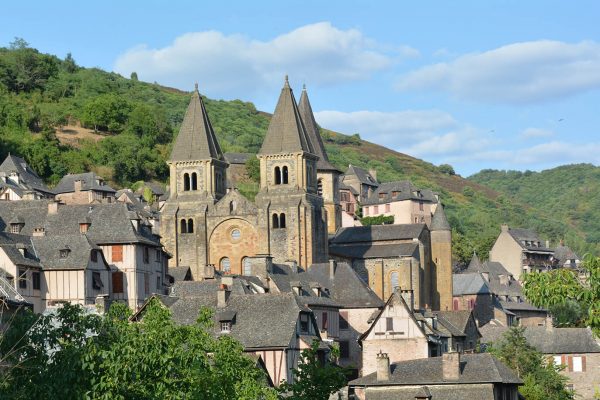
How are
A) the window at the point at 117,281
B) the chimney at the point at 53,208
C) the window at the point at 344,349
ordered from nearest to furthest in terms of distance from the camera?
the window at the point at 117,281 < the chimney at the point at 53,208 < the window at the point at 344,349

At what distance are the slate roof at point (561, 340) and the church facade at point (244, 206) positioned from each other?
1676 centimetres

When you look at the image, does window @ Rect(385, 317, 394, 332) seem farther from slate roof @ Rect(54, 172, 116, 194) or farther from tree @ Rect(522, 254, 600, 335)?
slate roof @ Rect(54, 172, 116, 194)

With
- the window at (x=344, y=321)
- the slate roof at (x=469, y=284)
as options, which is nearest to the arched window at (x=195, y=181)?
the window at (x=344, y=321)

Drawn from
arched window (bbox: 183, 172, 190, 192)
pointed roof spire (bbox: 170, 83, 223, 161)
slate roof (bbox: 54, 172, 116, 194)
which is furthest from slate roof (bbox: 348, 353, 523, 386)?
slate roof (bbox: 54, 172, 116, 194)

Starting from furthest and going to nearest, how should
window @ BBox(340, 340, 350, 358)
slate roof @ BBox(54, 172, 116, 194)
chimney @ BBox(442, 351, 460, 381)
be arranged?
slate roof @ BBox(54, 172, 116, 194), window @ BBox(340, 340, 350, 358), chimney @ BBox(442, 351, 460, 381)

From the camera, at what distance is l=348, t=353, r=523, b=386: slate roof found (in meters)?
55.2

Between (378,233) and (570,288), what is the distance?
79.5 meters

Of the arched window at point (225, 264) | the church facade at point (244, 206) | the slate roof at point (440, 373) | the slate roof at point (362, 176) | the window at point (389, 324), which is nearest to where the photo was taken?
the slate roof at point (440, 373)

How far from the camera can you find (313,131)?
116m

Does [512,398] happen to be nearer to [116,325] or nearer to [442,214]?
[116,325]

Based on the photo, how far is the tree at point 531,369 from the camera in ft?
221

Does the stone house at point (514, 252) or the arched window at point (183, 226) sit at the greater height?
the arched window at point (183, 226)

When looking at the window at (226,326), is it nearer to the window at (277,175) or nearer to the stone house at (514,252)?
the window at (277,175)

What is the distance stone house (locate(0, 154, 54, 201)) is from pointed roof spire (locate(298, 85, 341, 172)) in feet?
75.3
